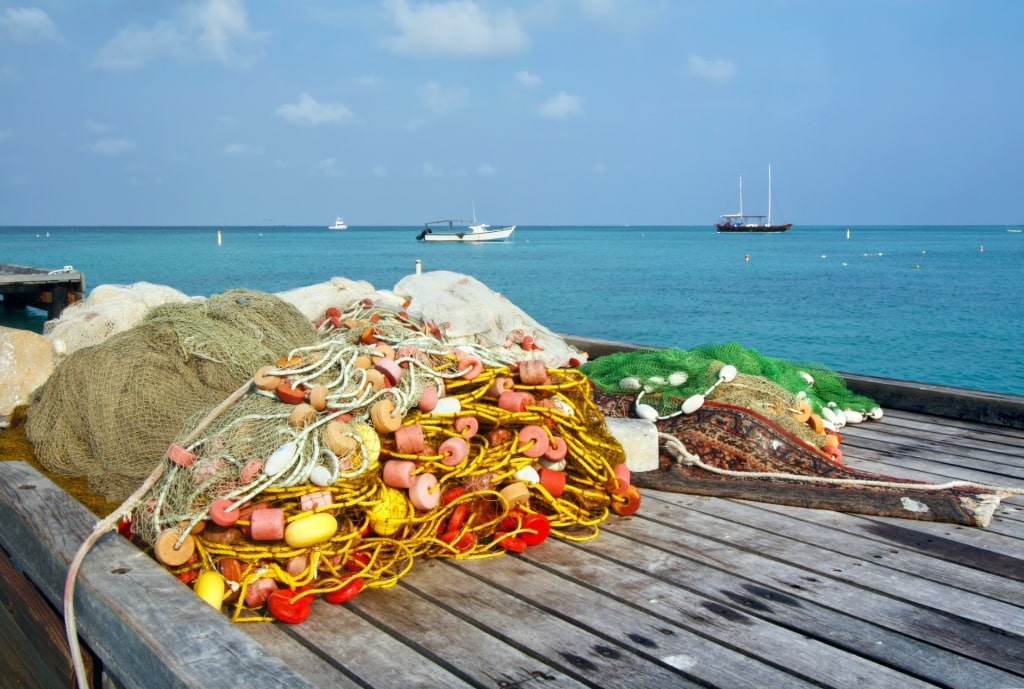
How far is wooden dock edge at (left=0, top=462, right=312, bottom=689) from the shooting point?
1.88m

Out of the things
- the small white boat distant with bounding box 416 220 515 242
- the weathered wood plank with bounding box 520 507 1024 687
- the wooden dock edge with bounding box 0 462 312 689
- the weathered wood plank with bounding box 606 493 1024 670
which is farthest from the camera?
the small white boat distant with bounding box 416 220 515 242

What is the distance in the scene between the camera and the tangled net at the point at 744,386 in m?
4.65

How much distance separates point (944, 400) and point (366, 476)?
161 inches

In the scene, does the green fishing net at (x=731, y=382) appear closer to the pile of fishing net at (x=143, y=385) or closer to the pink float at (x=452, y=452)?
the pink float at (x=452, y=452)

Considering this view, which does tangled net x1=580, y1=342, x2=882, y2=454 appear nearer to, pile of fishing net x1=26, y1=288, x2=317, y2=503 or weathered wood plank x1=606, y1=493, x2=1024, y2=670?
weathered wood plank x1=606, y1=493, x2=1024, y2=670

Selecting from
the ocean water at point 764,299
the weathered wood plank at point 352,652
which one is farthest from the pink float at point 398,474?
the ocean water at point 764,299

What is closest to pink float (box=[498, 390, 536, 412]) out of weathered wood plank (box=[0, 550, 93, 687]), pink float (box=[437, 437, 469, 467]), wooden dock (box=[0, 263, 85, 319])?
pink float (box=[437, 437, 469, 467])

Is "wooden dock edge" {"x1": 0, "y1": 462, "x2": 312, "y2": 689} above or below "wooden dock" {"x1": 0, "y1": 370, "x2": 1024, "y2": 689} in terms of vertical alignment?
above

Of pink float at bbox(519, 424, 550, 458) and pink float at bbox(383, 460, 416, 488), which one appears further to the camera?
pink float at bbox(519, 424, 550, 458)

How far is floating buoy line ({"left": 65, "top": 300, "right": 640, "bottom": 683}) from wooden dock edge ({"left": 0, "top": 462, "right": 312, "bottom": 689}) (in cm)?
10

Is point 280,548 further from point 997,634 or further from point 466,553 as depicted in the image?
point 997,634

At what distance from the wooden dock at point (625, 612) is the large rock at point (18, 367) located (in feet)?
6.84

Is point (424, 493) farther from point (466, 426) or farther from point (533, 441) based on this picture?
point (533, 441)

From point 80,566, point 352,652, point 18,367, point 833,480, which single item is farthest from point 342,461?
point 18,367
